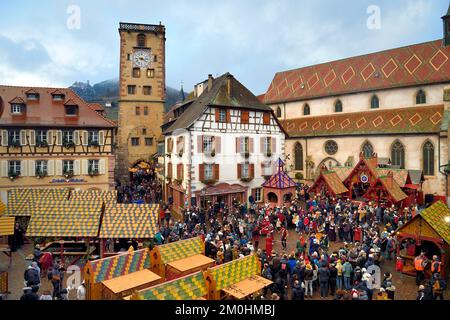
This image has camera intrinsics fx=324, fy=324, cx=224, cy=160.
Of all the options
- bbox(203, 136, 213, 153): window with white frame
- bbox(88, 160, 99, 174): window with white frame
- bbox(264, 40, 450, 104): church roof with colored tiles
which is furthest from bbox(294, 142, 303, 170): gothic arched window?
bbox(88, 160, 99, 174): window with white frame

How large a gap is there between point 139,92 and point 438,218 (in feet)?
117

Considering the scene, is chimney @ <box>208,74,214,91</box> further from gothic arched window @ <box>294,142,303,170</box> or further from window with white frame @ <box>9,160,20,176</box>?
window with white frame @ <box>9,160,20,176</box>

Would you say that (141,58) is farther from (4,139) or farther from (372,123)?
(372,123)

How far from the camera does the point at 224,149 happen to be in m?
27.2

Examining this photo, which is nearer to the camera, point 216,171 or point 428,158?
point 216,171

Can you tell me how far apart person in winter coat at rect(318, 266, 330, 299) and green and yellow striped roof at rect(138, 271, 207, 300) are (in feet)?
13.8

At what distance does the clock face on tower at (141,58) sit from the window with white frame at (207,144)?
20.0 m

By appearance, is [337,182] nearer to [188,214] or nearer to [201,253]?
[188,214]

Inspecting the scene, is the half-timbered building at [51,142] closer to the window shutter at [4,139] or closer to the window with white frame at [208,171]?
the window shutter at [4,139]

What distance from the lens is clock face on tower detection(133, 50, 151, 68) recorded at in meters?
40.8

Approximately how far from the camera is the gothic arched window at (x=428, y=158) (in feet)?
96.8

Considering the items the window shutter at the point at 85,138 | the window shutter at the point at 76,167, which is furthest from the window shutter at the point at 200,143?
the window shutter at the point at 76,167

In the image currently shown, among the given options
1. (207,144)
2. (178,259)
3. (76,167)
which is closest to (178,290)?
(178,259)
